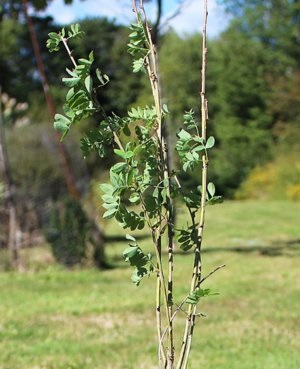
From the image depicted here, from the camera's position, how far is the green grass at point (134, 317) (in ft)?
16.3

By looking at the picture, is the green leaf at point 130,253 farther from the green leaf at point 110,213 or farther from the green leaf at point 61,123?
the green leaf at point 61,123

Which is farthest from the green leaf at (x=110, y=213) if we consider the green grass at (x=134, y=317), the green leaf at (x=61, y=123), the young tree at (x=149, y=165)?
the green grass at (x=134, y=317)

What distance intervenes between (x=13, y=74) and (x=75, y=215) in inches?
1332

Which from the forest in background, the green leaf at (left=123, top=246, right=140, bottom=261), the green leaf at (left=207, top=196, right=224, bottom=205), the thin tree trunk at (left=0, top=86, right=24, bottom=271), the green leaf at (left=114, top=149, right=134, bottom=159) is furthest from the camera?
the forest in background

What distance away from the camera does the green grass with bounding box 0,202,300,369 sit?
16.3ft

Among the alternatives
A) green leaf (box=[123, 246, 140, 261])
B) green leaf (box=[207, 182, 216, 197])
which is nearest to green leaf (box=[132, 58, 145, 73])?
green leaf (box=[207, 182, 216, 197])

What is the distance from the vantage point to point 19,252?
9.84 metres

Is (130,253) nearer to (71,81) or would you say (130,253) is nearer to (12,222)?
(71,81)

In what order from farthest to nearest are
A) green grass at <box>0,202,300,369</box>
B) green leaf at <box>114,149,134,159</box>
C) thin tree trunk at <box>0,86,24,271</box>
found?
1. thin tree trunk at <box>0,86,24,271</box>
2. green grass at <box>0,202,300,369</box>
3. green leaf at <box>114,149,134,159</box>

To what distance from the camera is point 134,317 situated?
6484mm

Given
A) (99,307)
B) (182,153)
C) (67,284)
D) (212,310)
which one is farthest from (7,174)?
(182,153)

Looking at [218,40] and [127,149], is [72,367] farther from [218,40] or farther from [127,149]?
[218,40]

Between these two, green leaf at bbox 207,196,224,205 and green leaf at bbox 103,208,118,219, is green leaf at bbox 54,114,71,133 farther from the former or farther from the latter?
green leaf at bbox 207,196,224,205

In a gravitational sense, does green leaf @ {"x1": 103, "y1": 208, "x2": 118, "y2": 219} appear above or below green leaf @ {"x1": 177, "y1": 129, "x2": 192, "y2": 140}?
below
